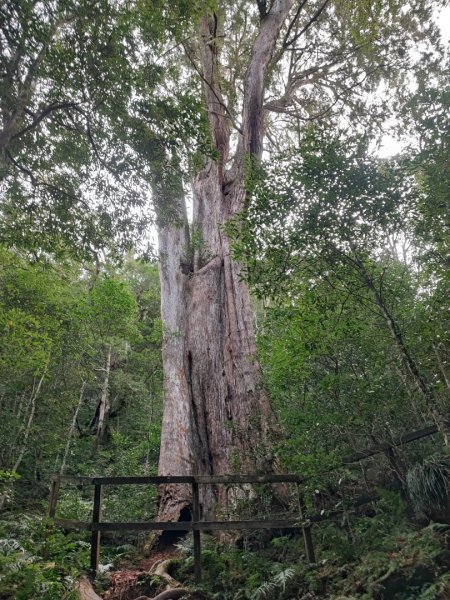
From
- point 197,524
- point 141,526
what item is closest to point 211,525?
point 197,524

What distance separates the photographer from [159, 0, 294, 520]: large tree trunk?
719cm

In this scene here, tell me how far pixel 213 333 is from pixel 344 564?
5.50m

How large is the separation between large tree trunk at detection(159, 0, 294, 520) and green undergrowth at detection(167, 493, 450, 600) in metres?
1.32

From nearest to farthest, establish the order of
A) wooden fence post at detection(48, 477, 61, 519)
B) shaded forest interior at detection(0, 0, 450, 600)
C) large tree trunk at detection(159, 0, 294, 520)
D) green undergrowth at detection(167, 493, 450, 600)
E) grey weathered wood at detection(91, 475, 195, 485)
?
green undergrowth at detection(167, 493, 450, 600)
shaded forest interior at detection(0, 0, 450, 600)
grey weathered wood at detection(91, 475, 195, 485)
wooden fence post at detection(48, 477, 61, 519)
large tree trunk at detection(159, 0, 294, 520)

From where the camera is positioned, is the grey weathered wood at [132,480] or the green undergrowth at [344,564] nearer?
the green undergrowth at [344,564]

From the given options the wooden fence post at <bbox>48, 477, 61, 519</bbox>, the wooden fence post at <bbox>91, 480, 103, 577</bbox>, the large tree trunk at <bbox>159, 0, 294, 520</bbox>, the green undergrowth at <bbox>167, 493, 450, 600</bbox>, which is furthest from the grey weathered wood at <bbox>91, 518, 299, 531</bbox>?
the large tree trunk at <bbox>159, 0, 294, 520</bbox>

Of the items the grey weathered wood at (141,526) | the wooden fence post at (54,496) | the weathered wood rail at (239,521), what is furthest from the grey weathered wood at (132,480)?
the wooden fence post at (54,496)

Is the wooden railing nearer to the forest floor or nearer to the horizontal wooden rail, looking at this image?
the horizontal wooden rail

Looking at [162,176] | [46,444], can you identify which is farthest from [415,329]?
[46,444]

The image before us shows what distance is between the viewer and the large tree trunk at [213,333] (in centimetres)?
719

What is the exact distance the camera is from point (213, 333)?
29.6 ft

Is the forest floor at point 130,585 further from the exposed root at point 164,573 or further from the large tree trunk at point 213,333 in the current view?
the large tree trunk at point 213,333

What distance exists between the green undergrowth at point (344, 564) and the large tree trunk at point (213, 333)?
4.33 feet

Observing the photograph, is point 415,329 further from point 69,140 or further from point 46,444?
point 46,444
